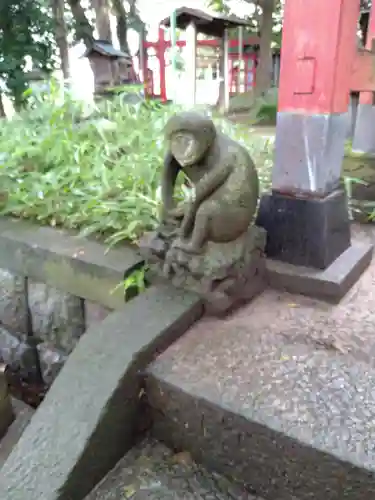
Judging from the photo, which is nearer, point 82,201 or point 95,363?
point 95,363

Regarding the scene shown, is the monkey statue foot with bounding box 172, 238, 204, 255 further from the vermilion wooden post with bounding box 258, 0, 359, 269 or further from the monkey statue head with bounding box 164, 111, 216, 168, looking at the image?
the vermilion wooden post with bounding box 258, 0, 359, 269

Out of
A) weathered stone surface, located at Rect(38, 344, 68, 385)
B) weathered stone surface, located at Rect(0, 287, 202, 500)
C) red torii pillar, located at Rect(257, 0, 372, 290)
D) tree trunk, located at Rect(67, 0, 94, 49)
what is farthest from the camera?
tree trunk, located at Rect(67, 0, 94, 49)

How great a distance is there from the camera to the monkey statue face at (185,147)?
1.70 meters

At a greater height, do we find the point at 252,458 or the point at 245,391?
the point at 245,391

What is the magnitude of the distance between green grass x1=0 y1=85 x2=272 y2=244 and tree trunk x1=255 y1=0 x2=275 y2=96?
7.20m

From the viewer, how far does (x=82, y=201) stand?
2.61 metres

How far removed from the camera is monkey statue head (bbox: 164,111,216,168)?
5.53ft

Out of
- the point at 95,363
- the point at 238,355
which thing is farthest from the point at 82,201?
the point at 238,355

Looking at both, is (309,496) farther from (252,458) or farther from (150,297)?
(150,297)

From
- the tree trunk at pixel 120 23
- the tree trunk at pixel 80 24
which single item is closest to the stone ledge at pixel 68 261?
the tree trunk at pixel 80 24

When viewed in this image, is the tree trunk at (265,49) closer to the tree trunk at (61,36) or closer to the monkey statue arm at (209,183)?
the tree trunk at (61,36)

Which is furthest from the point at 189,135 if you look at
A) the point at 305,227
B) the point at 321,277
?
the point at 321,277

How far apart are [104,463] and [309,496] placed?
2.19 ft

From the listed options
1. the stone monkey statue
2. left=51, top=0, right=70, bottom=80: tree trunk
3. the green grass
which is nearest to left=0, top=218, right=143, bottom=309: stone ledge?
the green grass
